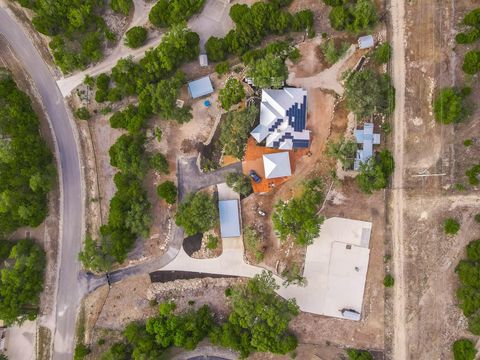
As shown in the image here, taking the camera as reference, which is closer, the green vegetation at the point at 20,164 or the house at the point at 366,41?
the green vegetation at the point at 20,164

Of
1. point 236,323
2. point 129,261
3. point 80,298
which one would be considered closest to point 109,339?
point 80,298

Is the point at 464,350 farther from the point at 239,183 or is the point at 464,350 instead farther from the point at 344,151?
the point at 239,183

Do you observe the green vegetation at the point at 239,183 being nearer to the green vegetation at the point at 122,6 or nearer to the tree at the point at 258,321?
the tree at the point at 258,321

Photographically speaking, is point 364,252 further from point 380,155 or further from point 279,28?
point 279,28

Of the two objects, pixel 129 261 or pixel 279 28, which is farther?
pixel 129 261

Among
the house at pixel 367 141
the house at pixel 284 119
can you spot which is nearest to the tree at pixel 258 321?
the house at pixel 284 119

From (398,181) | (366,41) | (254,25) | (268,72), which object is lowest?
(398,181)

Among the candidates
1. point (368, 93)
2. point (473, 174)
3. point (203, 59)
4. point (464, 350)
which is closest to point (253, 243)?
point (368, 93)
